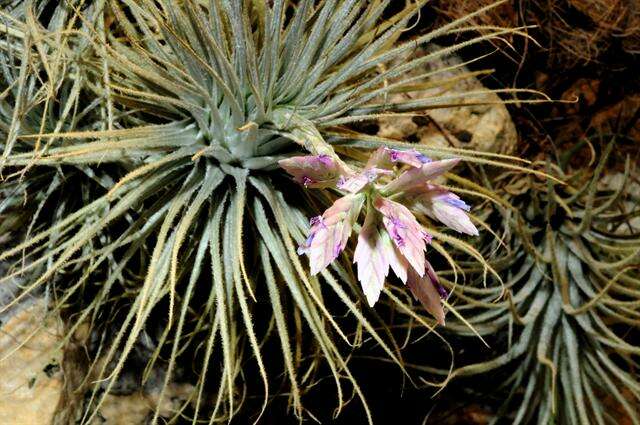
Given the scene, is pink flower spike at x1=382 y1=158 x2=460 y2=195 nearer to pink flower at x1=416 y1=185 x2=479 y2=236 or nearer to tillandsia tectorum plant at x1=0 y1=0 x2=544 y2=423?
→ pink flower at x1=416 y1=185 x2=479 y2=236

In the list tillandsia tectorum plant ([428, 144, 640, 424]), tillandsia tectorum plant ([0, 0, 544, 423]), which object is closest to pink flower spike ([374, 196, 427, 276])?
tillandsia tectorum plant ([0, 0, 544, 423])

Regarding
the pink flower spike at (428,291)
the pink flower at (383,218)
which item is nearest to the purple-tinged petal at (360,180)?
the pink flower at (383,218)

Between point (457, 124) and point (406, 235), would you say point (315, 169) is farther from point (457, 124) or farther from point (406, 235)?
point (457, 124)

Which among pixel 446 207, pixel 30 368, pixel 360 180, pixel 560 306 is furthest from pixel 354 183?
pixel 560 306

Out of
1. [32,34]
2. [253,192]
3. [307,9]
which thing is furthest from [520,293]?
[32,34]

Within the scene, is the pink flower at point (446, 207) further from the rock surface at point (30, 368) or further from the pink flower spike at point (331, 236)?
the rock surface at point (30, 368)
